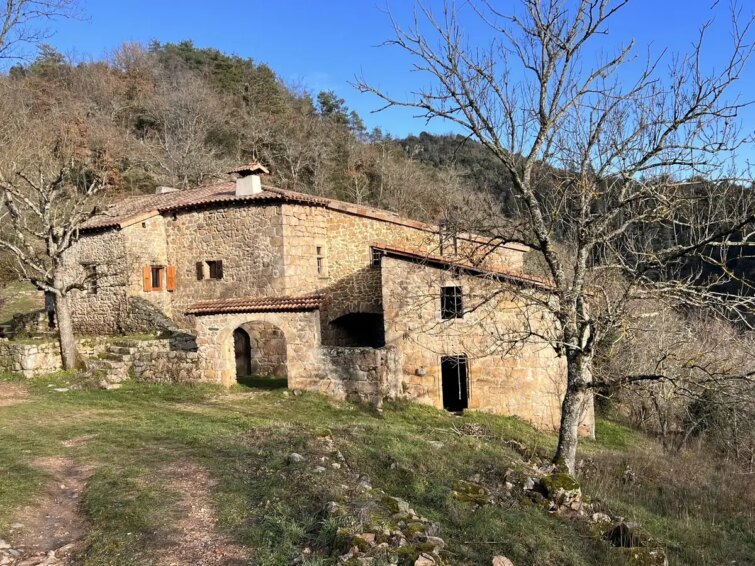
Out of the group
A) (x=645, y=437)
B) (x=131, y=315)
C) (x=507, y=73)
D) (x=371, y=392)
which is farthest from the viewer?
(x=131, y=315)

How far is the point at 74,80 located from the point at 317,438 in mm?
40980

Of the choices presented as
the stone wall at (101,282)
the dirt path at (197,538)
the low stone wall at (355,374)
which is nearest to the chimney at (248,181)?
the stone wall at (101,282)

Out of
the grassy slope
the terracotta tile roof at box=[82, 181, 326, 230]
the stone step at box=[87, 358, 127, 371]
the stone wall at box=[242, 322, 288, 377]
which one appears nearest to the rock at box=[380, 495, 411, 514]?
the grassy slope

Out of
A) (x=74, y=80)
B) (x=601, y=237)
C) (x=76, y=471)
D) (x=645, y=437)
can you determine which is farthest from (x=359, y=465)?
(x=74, y=80)

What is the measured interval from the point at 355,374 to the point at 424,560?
27.4ft

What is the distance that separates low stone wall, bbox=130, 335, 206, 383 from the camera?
12.9 metres

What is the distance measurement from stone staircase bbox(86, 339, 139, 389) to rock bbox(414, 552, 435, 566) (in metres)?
10.7

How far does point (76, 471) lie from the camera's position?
20.9 feet

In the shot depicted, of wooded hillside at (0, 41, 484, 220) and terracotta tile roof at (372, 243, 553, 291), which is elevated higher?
wooded hillside at (0, 41, 484, 220)

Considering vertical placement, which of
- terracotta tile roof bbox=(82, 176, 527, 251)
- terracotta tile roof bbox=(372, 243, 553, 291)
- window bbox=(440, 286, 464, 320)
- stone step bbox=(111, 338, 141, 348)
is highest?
terracotta tile roof bbox=(82, 176, 527, 251)

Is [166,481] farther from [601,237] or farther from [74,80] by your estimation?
[74,80]

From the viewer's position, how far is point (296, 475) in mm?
5812

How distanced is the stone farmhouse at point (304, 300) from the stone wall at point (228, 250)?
39 mm

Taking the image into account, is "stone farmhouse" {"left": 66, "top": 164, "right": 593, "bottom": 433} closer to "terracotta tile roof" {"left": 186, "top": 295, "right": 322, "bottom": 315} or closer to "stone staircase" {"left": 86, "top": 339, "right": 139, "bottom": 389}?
"terracotta tile roof" {"left": 186, "top": 295, "right": 322, "bottom": 315}
